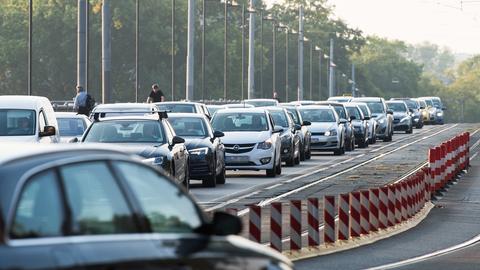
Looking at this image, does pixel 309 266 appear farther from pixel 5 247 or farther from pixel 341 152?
pixel 341 152

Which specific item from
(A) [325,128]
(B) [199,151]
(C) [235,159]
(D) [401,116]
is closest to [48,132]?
(B) [199,151]

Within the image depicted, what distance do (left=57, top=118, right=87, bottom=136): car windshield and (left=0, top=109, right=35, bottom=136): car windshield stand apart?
7385 millimetres

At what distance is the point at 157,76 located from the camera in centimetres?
12431

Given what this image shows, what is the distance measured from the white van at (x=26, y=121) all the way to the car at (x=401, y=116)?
2322 inches

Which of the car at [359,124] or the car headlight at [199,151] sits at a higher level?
the car headlight at [199,151]

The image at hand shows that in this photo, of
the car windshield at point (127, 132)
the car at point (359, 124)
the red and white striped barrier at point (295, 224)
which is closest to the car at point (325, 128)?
the car at point (359, 124)

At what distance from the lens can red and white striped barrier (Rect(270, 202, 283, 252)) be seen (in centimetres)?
1712

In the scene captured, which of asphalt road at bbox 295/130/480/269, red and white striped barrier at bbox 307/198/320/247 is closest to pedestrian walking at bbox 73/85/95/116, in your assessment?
asphalt road at bbox 295/130/480/269

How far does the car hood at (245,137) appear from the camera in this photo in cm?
3505

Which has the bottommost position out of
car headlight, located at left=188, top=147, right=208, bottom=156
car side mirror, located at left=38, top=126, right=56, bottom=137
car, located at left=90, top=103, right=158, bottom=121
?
car headlight, located at left=188, top=147, right=208, bottom=156

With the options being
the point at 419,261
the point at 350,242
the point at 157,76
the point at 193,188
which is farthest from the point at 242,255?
the point at 157,76

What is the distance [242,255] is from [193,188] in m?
23.3

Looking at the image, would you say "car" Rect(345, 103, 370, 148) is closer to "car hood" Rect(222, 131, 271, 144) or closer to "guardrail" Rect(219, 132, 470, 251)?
"car hood" Rect(222, 131, 271, 144)

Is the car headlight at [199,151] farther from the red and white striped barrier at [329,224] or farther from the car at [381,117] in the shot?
the car at [381,117]
